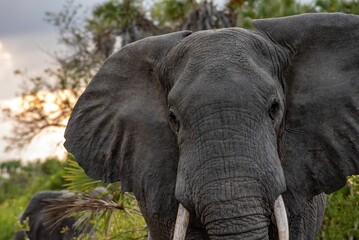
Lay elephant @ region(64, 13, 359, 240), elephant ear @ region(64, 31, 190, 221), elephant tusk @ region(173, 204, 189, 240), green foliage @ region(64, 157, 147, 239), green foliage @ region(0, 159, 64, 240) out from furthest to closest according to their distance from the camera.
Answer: green foliage @ region(0, 159, 64, 240), green foliage @ region(64, 157, 147, 239), elephant ear @ region(64, 31, 190, 221), elephant tusk @ region(173, 204, 189, 240), elephant @ region(64, 13, 359, 240)

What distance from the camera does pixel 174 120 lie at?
5.09 metres

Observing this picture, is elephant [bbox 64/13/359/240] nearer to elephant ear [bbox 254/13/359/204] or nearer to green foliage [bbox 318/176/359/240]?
elephant ear [bbox 254/13/359/204]

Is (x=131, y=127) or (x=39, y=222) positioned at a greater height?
(x=131, y=127)

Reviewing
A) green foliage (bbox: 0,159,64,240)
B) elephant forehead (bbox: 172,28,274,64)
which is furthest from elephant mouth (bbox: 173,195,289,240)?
green foliage (bbox: 0,159,64,240)

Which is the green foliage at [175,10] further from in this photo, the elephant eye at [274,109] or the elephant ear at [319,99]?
the elephant eye at [274,109]

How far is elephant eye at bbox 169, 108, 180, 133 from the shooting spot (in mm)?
5039

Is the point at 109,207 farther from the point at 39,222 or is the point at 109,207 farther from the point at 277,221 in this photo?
the point at 39,222

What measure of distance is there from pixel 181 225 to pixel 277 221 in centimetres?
48

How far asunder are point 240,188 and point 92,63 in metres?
18.9

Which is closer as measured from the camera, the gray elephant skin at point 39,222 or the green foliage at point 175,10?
the gray elephant skin at point 39,222

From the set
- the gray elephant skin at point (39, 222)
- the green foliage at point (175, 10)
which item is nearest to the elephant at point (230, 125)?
the gray elephant skin at point (39, 222)

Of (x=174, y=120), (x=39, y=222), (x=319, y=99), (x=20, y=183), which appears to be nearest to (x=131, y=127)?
(x=174, y=120)

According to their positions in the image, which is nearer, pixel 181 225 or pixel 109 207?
pixel 181 225

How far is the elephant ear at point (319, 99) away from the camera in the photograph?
5332mm
